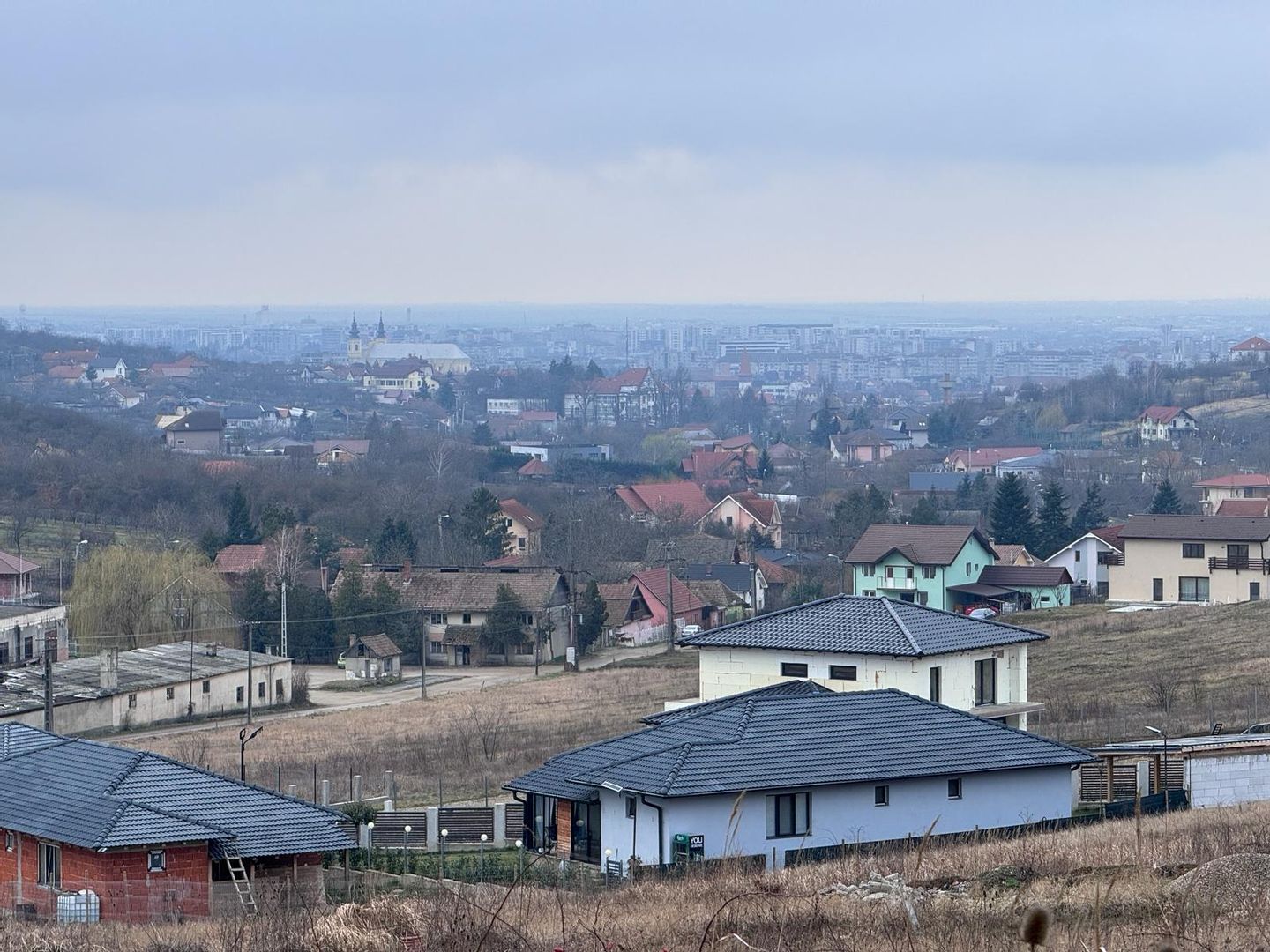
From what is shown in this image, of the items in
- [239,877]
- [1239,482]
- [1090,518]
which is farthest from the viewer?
[1239,482]

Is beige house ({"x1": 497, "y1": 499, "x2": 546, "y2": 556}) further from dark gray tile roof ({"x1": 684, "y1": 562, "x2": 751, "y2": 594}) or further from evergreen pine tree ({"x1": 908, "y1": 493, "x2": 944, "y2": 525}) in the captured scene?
evergreen pine tree ({"x1": 908, "y1": 493, "x2": 944, "y2": 525})

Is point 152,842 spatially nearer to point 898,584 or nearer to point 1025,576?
point 898,584

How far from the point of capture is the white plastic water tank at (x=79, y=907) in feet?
49.2

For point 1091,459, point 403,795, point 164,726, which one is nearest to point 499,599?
point 164,726

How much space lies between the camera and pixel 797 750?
19031mm

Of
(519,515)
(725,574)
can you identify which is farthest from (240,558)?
(725,574)

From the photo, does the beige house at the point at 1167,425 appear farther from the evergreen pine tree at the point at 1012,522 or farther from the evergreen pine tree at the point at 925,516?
the evergreen pine tree at the point at 1012,522

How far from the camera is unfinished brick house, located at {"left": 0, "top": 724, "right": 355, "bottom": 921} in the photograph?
1566cm

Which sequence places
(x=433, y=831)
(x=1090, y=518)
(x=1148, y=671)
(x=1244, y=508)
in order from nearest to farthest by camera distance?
(x=433, y=831), (x=1148, y=671), (x=1244, y=508), (x=1090, y=518)

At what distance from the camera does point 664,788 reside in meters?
17.9

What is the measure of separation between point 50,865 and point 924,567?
36.6 m

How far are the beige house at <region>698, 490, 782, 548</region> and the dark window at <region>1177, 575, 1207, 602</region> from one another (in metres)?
26.5

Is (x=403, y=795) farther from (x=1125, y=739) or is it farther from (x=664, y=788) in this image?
(x=1125, y=739)

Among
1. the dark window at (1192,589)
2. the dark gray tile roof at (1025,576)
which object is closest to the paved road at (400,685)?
the dark gray tile roof at (1025,576)
